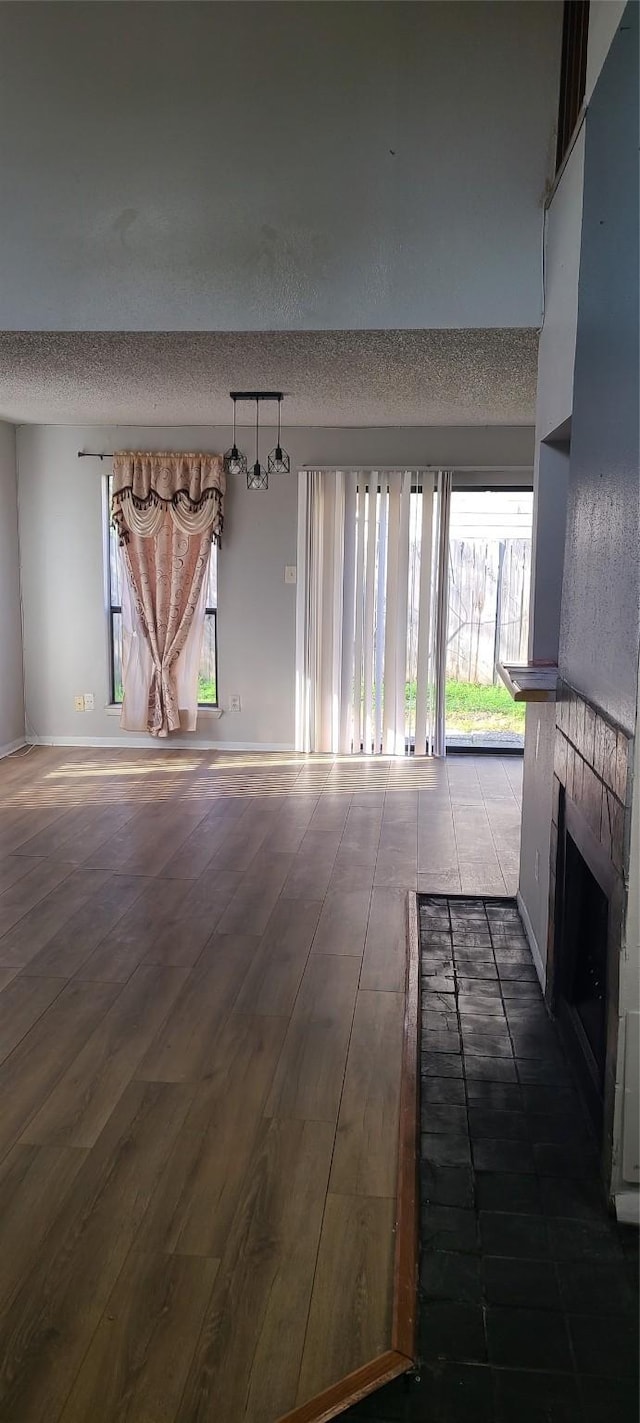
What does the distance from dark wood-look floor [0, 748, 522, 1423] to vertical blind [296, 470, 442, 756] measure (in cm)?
169

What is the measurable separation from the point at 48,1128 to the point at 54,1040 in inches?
18.3

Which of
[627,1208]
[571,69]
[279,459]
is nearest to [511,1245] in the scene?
[627,1208]

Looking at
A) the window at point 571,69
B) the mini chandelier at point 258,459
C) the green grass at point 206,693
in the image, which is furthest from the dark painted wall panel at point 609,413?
the green grass at point 206,693

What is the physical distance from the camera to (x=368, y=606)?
265 inches

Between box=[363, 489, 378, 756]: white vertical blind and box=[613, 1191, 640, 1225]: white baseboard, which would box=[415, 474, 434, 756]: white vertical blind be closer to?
box=[363, 489, 378, 756]: white vertical blind

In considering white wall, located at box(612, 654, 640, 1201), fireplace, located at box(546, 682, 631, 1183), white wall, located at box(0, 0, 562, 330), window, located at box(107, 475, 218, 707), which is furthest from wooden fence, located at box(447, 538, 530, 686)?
white wall, located at box(612, 654, 640, 1201)

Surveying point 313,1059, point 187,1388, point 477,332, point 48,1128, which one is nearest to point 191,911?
point 313,1059

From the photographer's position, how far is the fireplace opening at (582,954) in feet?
7.90

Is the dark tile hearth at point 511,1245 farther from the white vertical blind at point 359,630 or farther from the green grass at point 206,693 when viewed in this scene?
the green grass at point 206,693

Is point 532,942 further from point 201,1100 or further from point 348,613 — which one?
point 348,613

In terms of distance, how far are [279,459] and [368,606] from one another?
1.39 meters

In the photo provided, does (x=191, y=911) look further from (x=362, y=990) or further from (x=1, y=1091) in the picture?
(x=1, y=1091)

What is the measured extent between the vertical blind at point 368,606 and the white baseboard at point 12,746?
2.13m

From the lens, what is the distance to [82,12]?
3.47 metres
